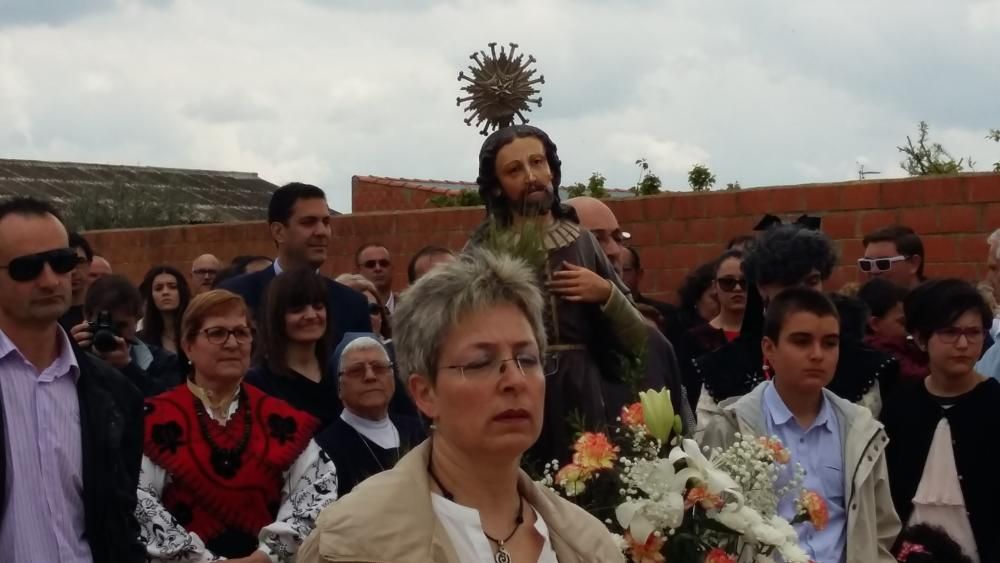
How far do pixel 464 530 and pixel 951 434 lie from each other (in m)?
3.32

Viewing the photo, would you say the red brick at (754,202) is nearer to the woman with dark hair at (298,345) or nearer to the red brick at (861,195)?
the red brick at (861,195)

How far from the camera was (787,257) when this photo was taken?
6.36 m

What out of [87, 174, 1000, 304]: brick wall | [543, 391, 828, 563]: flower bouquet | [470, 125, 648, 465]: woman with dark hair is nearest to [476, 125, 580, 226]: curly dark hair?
[470, 125, 648, 465]: woman with dark hair

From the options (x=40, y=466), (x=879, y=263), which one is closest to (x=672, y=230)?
(x=879, y=263)

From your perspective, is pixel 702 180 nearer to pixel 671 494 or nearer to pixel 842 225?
pixel 842 225

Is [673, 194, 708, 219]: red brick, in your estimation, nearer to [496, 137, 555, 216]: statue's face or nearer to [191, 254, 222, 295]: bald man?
[191, 254, 222, 295]: bald man

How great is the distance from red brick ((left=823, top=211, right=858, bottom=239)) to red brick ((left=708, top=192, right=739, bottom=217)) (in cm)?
71

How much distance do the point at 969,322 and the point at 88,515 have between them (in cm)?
339

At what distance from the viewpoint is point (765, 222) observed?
7.52 m

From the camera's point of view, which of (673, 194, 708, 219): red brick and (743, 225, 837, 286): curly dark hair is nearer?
(743, 225, 837, 286): curly dark hair

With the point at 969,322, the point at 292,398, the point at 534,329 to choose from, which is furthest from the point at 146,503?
the point at 969,322

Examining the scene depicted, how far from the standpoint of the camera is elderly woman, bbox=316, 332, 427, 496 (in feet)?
20.4

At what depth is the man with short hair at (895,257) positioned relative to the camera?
8492mm

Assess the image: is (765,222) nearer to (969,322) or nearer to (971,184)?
(969,322)
